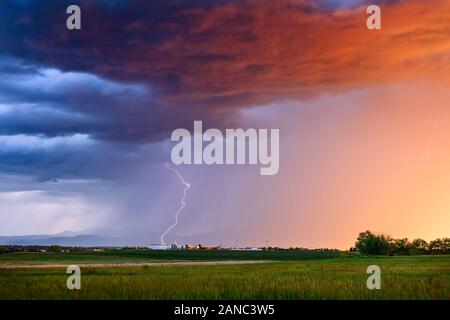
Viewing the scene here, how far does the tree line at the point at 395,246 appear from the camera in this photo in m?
179

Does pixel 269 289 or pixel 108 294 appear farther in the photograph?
pixel 269 289

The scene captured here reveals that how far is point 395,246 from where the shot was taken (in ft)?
603

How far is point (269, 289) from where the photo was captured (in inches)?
1308

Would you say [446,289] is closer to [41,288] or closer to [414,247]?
[41,288]

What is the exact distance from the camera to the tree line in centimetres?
17925
